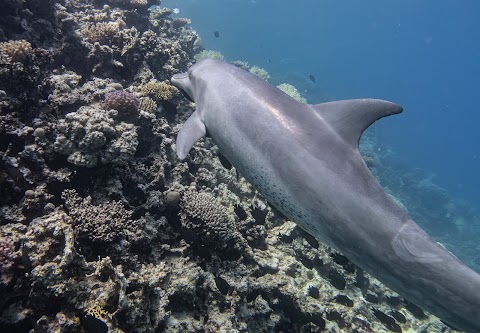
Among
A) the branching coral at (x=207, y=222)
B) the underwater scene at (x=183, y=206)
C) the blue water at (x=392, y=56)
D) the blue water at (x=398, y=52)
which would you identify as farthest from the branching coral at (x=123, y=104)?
the blue water at (x=398, y=52)

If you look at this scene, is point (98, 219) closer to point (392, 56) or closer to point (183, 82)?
point (183, 82)

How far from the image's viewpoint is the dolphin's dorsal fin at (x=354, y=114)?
371cm

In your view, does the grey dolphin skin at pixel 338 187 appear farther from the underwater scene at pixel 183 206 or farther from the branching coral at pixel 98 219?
the branching coral at pixel 98 219

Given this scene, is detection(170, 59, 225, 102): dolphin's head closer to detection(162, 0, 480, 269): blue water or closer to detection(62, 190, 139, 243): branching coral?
Result: detection(62, 190, 139, 243): branching coral

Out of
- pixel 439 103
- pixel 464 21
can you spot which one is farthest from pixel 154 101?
pixel 464 21

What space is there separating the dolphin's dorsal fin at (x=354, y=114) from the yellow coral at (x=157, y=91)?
3573mm

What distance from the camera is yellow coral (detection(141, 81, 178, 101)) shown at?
20.0 ft

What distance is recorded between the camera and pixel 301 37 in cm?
14650

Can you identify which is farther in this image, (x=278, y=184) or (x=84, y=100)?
(x=84, y=100)

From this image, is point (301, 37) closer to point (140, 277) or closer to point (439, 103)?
point (439, 103)

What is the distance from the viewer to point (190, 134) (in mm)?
4934

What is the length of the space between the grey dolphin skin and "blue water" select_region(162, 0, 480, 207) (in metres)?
74.1

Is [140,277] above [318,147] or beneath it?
beneath

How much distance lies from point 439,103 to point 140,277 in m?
184
